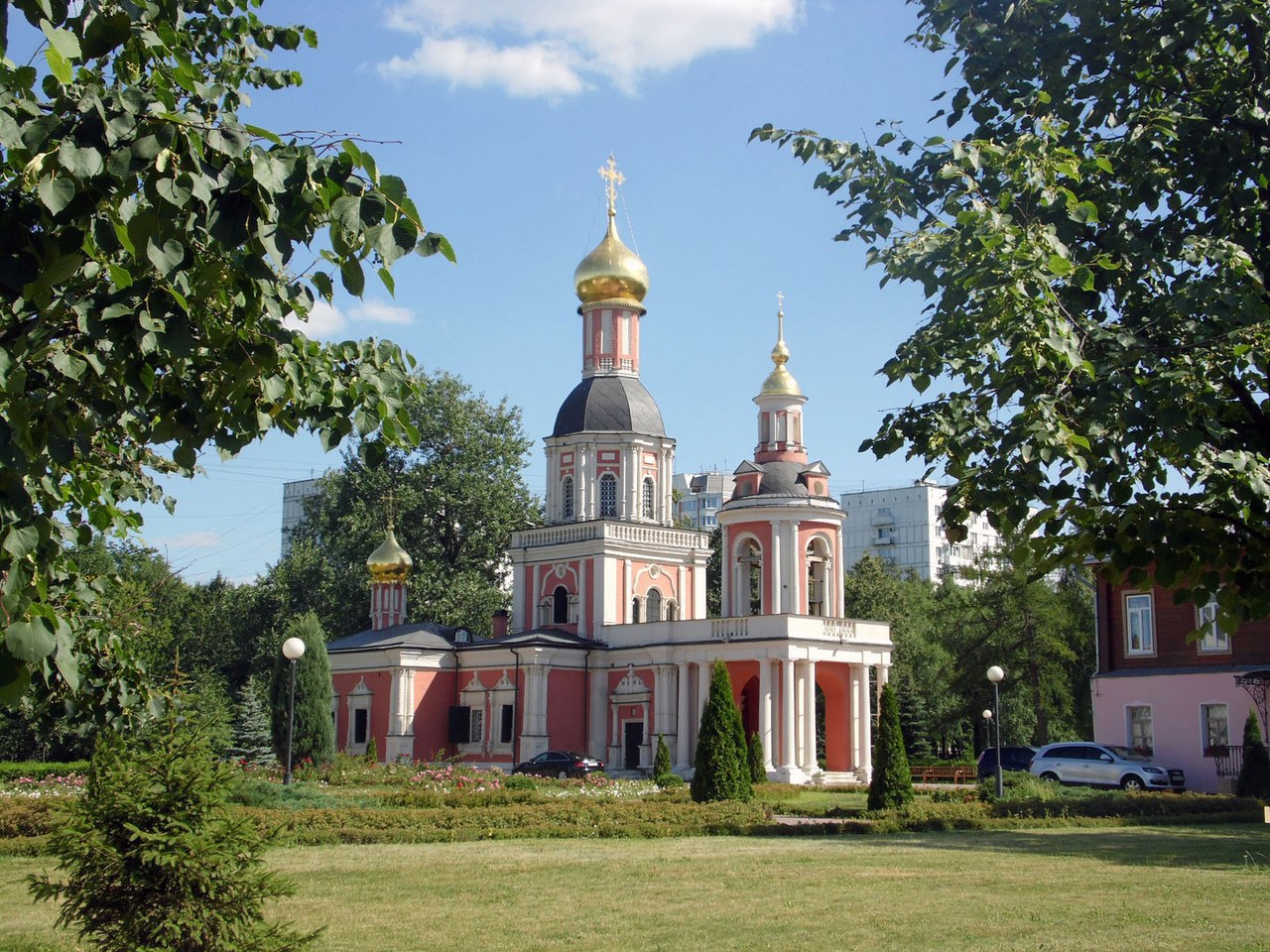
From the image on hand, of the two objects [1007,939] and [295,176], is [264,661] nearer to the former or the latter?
[1007,939]

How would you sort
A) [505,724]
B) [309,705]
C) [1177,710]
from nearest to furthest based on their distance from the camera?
[1177,710] < [309,705] < [505,724]

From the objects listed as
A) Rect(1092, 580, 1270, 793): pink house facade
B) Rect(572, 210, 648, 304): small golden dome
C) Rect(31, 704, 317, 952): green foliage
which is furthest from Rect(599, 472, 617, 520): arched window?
Rect(31, 704, 317, 952): green foliage

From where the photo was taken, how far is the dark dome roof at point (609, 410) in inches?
1879

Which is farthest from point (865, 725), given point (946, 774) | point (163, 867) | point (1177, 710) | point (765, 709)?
point (163, 867)

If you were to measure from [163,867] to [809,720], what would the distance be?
1352 inches

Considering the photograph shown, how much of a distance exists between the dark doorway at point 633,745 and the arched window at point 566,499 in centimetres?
751

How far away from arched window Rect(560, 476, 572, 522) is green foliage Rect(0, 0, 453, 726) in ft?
137

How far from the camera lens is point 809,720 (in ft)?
137

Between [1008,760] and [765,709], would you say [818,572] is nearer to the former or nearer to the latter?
[765,709]

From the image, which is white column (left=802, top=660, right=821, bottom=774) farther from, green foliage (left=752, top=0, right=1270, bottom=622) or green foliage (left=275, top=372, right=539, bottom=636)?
green foliage (left=752, top=0, right=1270, bottom=622)

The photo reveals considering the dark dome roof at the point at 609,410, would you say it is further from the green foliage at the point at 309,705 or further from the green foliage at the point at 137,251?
the green foliage at the point at 137,251

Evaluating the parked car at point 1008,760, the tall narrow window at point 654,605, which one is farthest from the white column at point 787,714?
the tall narrow window at point 654,605

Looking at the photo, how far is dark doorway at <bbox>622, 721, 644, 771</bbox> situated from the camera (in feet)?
148

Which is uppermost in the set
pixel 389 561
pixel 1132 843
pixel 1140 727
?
pixel 389 561
